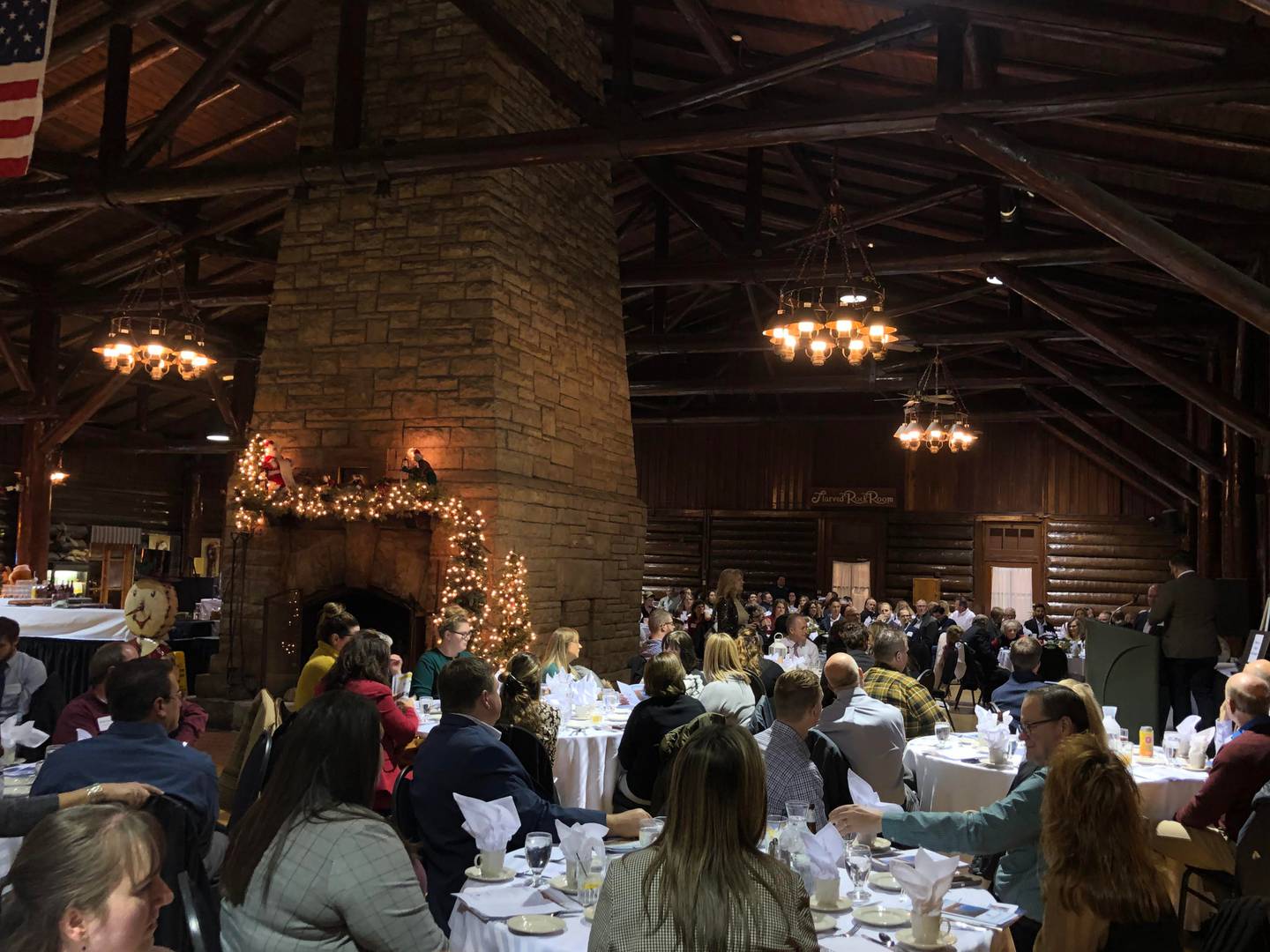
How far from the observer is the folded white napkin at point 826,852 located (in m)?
2.82

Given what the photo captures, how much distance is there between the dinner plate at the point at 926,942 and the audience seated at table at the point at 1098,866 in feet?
0.74

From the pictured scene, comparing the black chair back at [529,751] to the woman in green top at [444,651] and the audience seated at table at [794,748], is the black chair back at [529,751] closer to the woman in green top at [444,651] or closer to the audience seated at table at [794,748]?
the audience seated at table at [794,748]

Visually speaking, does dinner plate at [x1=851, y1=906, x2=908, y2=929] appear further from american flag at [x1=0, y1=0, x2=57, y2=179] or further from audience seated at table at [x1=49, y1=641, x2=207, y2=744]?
american flag at [x1=0, y1=0, x2=57, y2=179]

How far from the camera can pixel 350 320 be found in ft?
29.9

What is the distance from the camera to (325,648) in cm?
600

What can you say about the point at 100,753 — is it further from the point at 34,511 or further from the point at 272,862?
the point at 34,511

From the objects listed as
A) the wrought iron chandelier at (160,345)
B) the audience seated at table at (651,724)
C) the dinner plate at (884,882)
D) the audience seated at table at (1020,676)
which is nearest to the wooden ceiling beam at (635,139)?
the wrought iron chandelier at (160,345)

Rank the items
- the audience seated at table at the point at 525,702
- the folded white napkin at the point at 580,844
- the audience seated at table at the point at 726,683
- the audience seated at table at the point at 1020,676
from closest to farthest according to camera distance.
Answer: the folded white napkin at the point at 580,844 → the audience seated at table at the point at 525,702 → the audience seated at table at the point at 726,683 → the audience seated at table at the point at 1020,676

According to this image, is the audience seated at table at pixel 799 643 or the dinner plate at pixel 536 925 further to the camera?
the audience seated at table at pixel 799 643

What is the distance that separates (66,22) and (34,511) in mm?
8559

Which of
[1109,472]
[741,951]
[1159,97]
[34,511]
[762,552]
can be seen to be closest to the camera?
[741,951]

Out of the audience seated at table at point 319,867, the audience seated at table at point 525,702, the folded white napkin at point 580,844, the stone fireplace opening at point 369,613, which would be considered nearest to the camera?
the audience seated at table at point 319,867

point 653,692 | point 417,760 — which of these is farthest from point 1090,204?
point 417,760

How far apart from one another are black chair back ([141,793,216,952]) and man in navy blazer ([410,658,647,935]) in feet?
2.71
